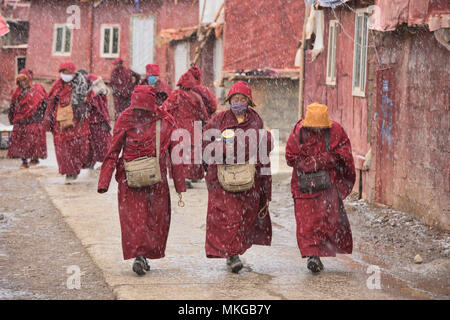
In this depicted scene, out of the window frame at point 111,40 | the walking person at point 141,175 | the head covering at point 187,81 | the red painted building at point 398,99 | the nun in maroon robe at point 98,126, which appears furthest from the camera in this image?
the window frame at point 111,40

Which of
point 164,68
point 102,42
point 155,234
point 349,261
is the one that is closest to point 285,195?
point 349,261

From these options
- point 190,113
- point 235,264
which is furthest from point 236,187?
point 190,113

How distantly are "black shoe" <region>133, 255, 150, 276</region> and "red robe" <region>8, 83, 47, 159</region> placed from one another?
8.67 metres

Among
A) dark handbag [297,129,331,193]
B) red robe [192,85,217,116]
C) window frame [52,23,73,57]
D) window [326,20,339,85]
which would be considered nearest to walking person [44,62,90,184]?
red robe [192,85,217,116]

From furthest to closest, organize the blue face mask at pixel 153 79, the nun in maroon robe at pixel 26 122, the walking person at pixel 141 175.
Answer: the nun in maroon robe at pixel 26 122
the blue face mask at pixel 153 79
the walking person at pixel 141 175

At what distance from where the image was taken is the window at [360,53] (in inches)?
453

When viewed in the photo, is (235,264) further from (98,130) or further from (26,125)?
(26,125)

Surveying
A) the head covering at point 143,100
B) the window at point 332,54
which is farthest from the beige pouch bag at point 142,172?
the window at point 332,54

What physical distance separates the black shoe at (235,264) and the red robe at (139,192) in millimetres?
584

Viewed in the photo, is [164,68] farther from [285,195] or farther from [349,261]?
[349,261]

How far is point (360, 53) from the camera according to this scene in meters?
11.8

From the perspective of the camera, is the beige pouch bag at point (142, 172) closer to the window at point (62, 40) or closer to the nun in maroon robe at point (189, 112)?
the nun in maroon robe at point (189, 112)

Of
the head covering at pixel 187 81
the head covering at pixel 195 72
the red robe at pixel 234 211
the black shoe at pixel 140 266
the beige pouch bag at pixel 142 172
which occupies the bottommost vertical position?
the black shoe at pixel 140 266

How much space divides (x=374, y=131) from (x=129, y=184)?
480cm
